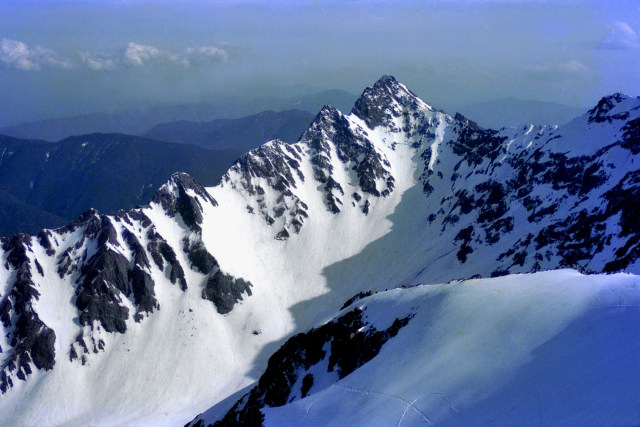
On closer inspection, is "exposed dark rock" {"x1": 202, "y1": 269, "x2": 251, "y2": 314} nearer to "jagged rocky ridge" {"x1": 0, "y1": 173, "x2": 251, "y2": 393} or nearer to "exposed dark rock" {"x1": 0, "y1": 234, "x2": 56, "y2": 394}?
"jagged rocky ridge" {"x1": 0, "y1": 173, "x2": 251, "y2": 393}

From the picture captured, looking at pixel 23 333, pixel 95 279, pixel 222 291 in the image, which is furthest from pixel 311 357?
pixel 23 333

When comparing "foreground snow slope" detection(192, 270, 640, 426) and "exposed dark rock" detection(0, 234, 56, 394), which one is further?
"exposed dark rock" detection(0, 234, 56, 394)

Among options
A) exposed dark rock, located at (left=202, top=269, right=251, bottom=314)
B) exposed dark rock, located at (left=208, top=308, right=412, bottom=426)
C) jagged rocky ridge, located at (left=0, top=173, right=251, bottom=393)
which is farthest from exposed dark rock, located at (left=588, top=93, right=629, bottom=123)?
exposed dark rock, located at (left=202, top=269, right=251, bottom=314)

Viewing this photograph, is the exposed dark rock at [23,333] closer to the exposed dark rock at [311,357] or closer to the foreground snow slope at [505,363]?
the exposed dark rock at [311,357]

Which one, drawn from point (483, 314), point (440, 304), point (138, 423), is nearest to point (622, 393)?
point (483, 314)

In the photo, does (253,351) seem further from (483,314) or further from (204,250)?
(483,314)

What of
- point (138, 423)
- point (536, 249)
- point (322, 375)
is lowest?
point (138, 423)

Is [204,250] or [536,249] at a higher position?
[204,250]
